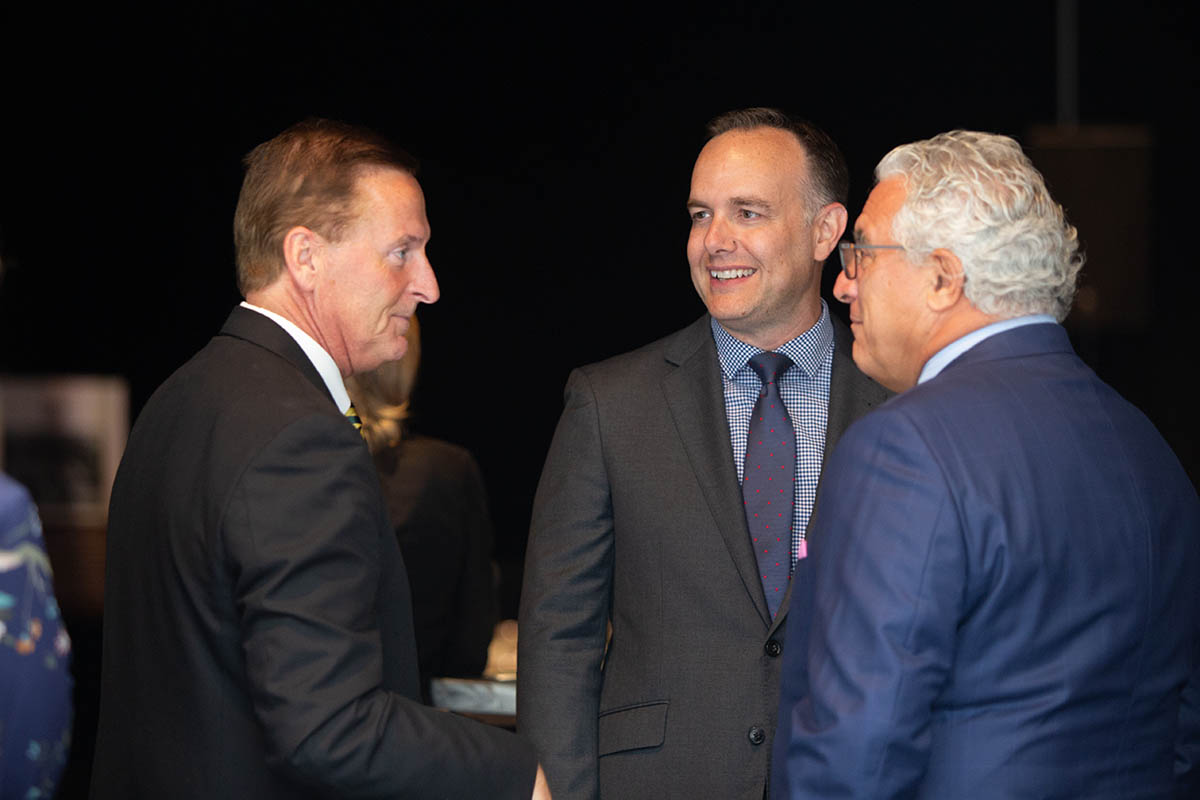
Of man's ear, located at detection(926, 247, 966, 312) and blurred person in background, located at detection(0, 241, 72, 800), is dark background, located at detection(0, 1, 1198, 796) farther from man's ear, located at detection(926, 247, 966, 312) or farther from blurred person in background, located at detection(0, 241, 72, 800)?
blurred person in background, located at detection(0, 241, 72, 800)

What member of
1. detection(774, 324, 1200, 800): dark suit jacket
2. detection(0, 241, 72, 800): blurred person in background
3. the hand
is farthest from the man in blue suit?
detection(0, 241, 72, 800): blurred person in background

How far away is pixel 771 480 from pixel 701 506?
0.14m

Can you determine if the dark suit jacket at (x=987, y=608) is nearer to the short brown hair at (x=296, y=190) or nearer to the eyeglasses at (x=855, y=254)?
the eyeglasses at (x=855, y=254)

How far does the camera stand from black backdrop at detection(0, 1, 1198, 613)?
5809mm

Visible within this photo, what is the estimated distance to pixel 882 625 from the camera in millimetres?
1576

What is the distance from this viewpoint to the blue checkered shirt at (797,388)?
95.0 inches

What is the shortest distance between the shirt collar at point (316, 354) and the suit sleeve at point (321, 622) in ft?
0.78

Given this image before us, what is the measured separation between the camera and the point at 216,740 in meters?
1.66

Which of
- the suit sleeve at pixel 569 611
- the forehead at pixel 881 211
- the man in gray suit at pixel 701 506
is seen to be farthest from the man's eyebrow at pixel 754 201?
the forehead at pixel 881 211

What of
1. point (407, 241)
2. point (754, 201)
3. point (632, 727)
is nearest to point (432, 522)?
point (632, 727)

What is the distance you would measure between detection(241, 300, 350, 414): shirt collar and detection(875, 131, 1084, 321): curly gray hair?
814 mm

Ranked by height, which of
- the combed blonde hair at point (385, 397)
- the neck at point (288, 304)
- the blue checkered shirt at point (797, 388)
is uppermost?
the neck at point (288, 304)

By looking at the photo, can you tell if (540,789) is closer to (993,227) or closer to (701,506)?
(701,506)

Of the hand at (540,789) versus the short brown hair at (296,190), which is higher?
the short brown hair at (296,190)
